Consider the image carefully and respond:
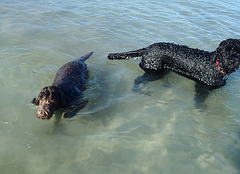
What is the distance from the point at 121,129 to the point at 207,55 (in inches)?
103

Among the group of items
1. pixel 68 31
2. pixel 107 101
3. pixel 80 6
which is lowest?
pixel 107 101

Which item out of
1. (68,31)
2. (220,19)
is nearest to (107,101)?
(68,31)

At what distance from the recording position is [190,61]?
4.70 meters

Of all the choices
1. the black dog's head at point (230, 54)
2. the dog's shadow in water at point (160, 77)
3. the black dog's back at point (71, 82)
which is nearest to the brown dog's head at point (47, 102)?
the black dog's back at point (71, 82)

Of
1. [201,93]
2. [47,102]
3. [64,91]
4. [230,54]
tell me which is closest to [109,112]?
[64,91]

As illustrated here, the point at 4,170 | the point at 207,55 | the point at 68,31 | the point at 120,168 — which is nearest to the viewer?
the point at 4,170

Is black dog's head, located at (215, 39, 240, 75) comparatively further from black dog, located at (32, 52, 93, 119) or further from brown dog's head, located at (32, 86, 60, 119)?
brown dog's head, located at (32, 86, 60, 119)

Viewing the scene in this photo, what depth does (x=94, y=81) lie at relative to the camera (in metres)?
4.85

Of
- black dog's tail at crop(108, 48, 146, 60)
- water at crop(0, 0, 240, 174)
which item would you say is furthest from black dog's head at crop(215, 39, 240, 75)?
black dog's tail at crop(108, 48, 146, 60)

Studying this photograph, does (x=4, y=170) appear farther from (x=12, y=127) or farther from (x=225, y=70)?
(x=225, y=70)

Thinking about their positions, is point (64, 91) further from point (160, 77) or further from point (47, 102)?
point (160, 77)

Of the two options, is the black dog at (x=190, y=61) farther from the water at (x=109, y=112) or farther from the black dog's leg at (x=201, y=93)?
the water at (x=109, y=112)

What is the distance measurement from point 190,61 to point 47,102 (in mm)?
3196

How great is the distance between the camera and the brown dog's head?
3.26m
